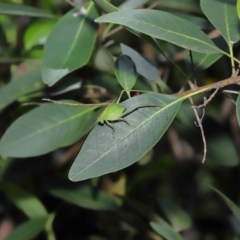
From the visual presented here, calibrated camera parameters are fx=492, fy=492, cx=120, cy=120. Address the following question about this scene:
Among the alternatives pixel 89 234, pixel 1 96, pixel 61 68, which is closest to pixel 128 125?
pixel 61 68

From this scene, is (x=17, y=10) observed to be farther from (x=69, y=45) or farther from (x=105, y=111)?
(x=105, y=111)

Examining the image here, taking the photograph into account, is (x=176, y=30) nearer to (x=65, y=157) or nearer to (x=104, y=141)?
(x=104, y=141)

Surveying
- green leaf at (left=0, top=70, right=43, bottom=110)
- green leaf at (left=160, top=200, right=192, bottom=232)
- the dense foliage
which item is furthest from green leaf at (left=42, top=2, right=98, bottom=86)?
green leaf at (left=160, top=200, right=192, bottom=232)

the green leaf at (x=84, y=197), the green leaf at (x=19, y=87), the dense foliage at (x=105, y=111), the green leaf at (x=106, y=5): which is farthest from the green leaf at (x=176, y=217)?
the green leaf at (x=106, y=5)

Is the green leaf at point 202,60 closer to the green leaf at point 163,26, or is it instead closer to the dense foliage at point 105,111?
the dense foliage at point 105,111

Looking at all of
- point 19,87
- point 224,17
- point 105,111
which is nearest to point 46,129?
point 19,87

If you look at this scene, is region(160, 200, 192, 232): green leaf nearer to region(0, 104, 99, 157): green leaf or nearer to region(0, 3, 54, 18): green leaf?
region(0, 104, 99, 157): green leaf
